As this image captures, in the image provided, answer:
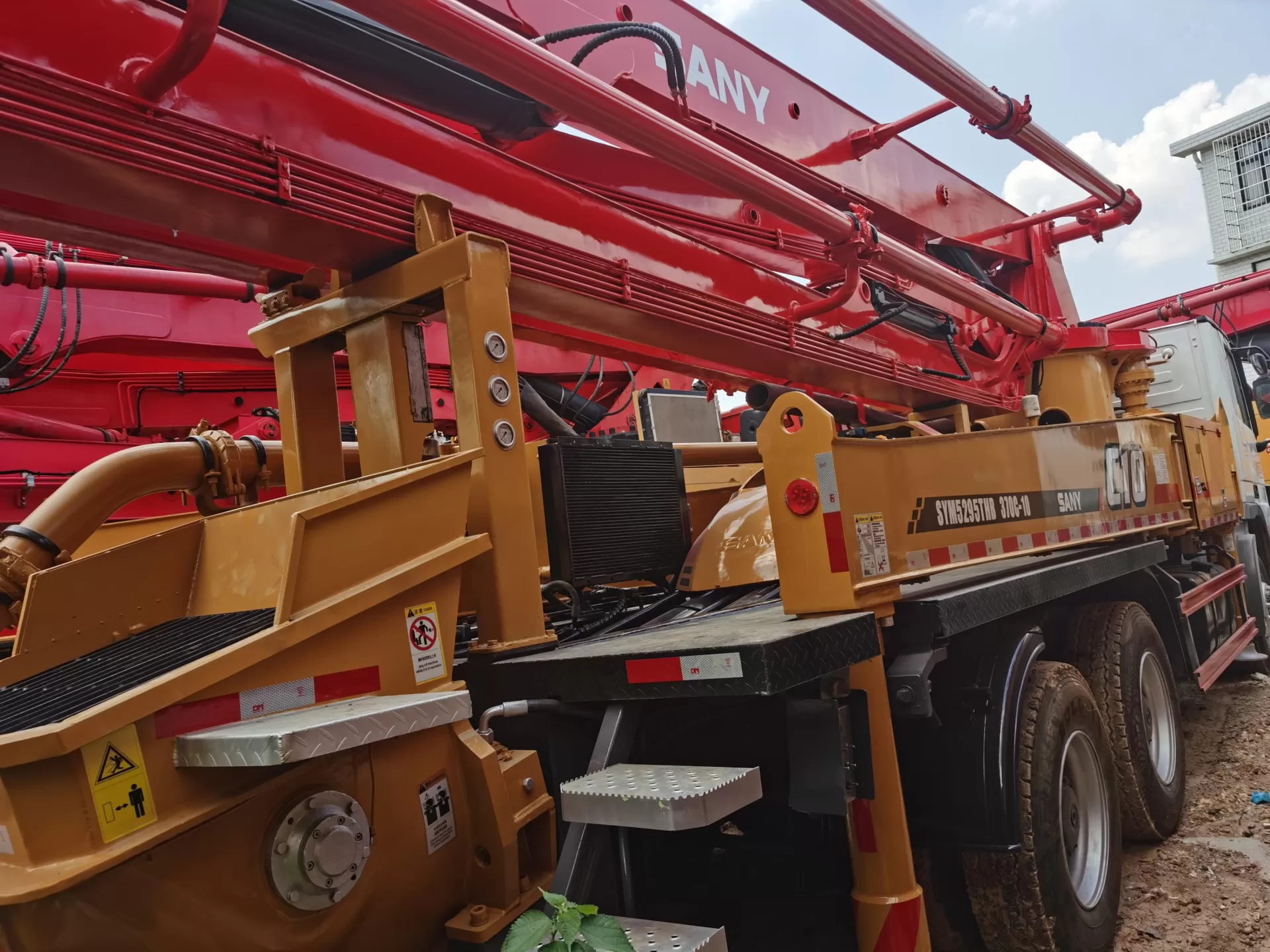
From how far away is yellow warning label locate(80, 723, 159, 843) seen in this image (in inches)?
58.6

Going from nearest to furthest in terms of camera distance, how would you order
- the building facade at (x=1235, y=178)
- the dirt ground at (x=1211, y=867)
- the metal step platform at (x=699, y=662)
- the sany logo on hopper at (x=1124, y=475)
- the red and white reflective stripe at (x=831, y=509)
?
1. the metal step platform at (x=699, y=662)
2. the red and white reflective stripe at (x=831, y=509)
3. the dirt ground at (x=1211, y=867)
4. the sany logo on hopper at (x=1124, y=475)
5. the building facade at (x=1235, y=178)

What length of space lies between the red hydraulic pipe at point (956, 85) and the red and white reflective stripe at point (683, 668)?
2528mm

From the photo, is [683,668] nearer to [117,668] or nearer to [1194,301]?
[117,668]

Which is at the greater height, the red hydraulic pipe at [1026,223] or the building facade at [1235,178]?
the building facade at [1235,178]

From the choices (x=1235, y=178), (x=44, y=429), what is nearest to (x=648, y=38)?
(x=44, y=429)

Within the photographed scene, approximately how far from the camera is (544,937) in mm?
1569

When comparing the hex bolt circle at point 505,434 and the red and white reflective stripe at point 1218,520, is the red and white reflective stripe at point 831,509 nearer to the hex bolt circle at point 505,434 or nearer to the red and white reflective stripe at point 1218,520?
the hex bolt circle at point 505,434

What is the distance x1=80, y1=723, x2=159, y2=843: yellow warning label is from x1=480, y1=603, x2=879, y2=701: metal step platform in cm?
92

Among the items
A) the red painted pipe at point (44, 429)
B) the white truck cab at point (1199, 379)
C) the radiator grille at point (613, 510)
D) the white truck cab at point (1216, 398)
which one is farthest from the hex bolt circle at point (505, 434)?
the white truck cab at point (1199, 379)

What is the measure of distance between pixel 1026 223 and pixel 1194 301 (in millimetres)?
4921

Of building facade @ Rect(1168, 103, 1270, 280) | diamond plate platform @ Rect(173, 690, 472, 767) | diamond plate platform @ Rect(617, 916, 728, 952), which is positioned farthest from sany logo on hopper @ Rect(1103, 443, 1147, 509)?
building facade @ Rect(1168, 103, 1270, 280)

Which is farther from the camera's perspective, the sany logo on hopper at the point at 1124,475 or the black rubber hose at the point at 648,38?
the sany logo on hopper at the point at 1124,475

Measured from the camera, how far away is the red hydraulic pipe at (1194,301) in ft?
29.7

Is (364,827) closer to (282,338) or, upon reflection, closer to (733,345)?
(282,338)
